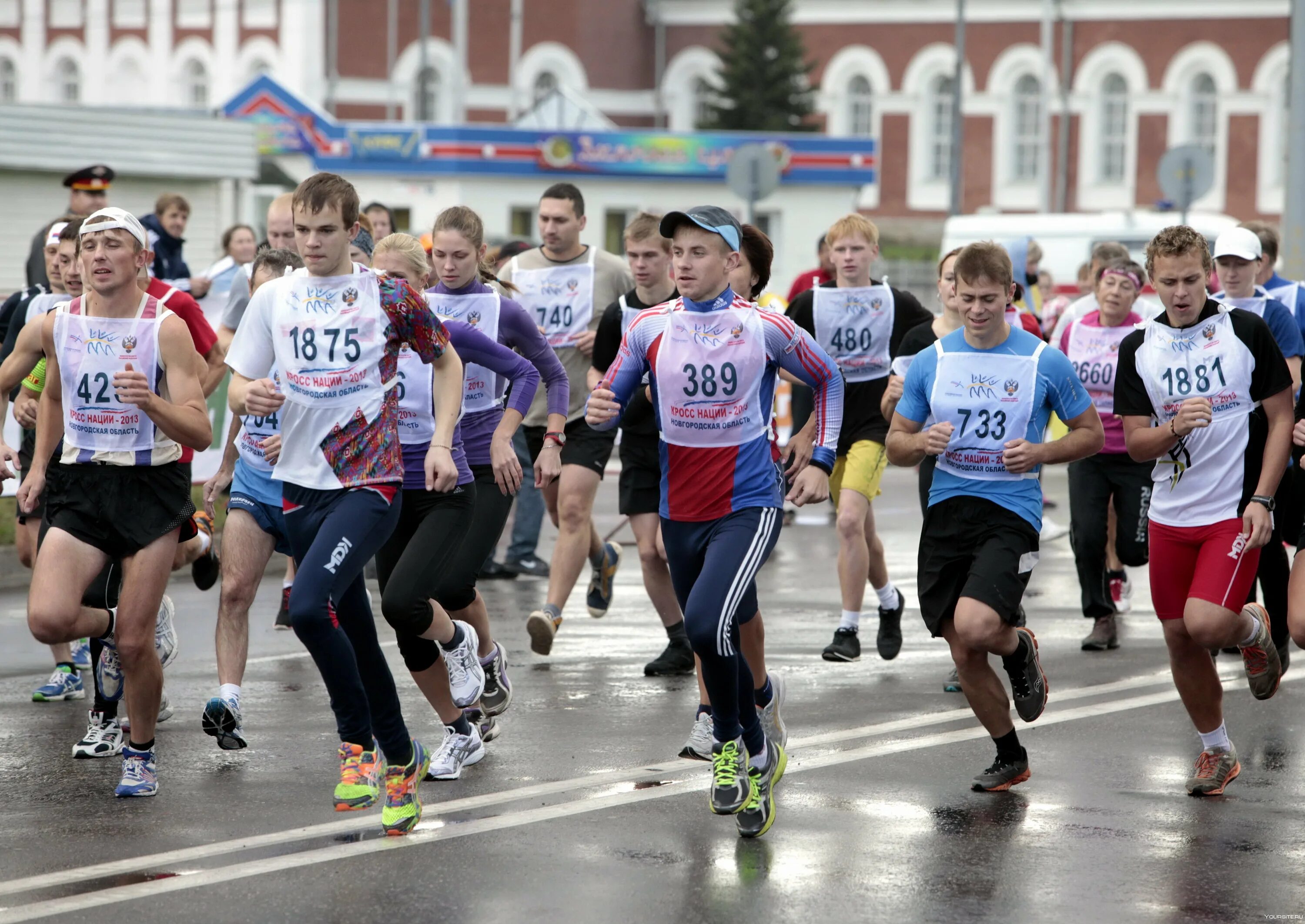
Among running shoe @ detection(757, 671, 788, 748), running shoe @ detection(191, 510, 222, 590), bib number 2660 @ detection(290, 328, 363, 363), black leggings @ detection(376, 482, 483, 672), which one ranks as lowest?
running shoe @ detection(757, 671, 788, 748)

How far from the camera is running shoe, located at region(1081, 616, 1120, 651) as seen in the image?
33.8 ft

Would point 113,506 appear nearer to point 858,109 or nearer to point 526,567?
point 526,567

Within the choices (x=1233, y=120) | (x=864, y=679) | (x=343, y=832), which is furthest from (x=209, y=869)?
(x=1233, y=120)

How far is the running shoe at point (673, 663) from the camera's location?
952 cm

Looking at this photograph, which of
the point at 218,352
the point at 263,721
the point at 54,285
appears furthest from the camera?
the point at 54,285

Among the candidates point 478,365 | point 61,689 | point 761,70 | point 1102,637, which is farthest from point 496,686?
point 761,70

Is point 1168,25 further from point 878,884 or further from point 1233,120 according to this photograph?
point 878,884

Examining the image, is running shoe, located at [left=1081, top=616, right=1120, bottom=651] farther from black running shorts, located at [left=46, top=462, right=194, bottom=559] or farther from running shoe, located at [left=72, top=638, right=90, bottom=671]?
black running shorts, located at [left=46, top=462, right=194, bottom=559]

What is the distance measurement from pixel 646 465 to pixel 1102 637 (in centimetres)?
264

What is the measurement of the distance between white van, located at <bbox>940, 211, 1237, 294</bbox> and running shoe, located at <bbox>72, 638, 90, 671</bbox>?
89.1 ft

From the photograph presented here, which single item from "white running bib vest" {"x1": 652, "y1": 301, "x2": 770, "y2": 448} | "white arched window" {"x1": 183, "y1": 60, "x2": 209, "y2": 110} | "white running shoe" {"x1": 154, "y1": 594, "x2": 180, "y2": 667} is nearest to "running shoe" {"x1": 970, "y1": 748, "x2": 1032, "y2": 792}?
"white running bib vest" {"x1": 652, "y1": 301, "x2": 770, "y2": 448}

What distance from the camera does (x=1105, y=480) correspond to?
1029 centimetres

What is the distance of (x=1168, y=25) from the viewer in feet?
206

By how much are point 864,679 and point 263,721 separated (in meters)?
2.84
